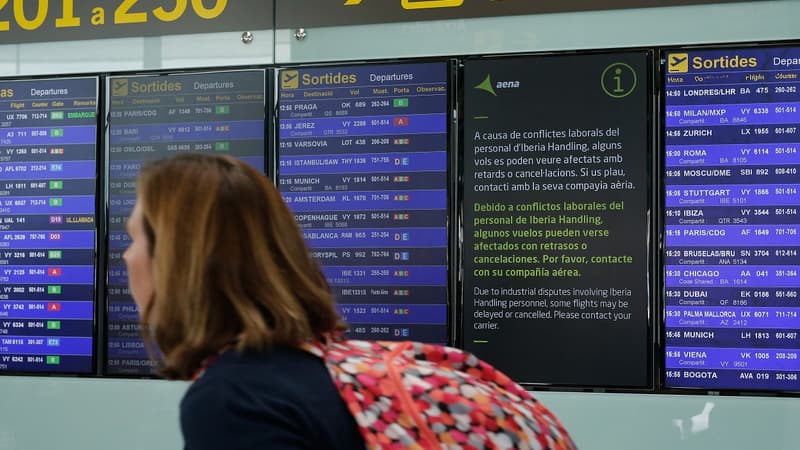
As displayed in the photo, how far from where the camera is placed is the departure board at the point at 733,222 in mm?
3008

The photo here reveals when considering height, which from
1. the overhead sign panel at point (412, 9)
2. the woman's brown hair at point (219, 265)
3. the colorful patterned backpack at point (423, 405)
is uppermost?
the overhead sign panel at point (412, 9)

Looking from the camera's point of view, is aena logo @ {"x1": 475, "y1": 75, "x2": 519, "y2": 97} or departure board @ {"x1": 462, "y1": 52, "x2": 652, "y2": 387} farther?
aena logo @ {"x1": 475, "y1": 75, "x2": 519, "y2": 97}

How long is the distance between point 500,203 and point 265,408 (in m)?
2.30

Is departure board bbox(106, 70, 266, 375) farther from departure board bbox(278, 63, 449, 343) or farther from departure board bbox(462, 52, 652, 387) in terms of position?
departure board bbox(462, 52, 652, 387)

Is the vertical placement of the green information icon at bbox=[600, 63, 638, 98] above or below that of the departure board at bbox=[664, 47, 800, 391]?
above

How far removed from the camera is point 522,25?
3.23 meters

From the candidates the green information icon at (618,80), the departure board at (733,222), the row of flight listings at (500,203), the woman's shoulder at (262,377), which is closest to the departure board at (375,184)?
the row of flight listings at (500,203)

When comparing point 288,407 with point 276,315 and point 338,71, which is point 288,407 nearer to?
point 276,315

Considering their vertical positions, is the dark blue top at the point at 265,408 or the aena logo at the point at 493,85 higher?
the aena logo at the point at 493,85

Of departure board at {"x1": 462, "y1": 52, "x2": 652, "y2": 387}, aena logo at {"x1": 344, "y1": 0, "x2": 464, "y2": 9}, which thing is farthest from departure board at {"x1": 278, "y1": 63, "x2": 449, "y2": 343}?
aena logo at {"x1": 344, "y1": 0, "x2": 464, "y2": 9}

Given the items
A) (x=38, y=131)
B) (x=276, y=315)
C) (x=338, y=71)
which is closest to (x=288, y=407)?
(x=276, y=315)

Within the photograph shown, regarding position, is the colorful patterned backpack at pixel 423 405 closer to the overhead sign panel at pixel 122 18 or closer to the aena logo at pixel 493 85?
the aena logo at pixel 493 85

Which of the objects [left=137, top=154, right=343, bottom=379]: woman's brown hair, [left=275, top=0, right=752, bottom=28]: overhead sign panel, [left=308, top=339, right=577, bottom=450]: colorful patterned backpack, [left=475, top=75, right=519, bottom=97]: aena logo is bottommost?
[left=308, top=339, right=577, bottom=450]: colorful patterned backpack

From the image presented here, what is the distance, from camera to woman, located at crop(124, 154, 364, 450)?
1.00 m
